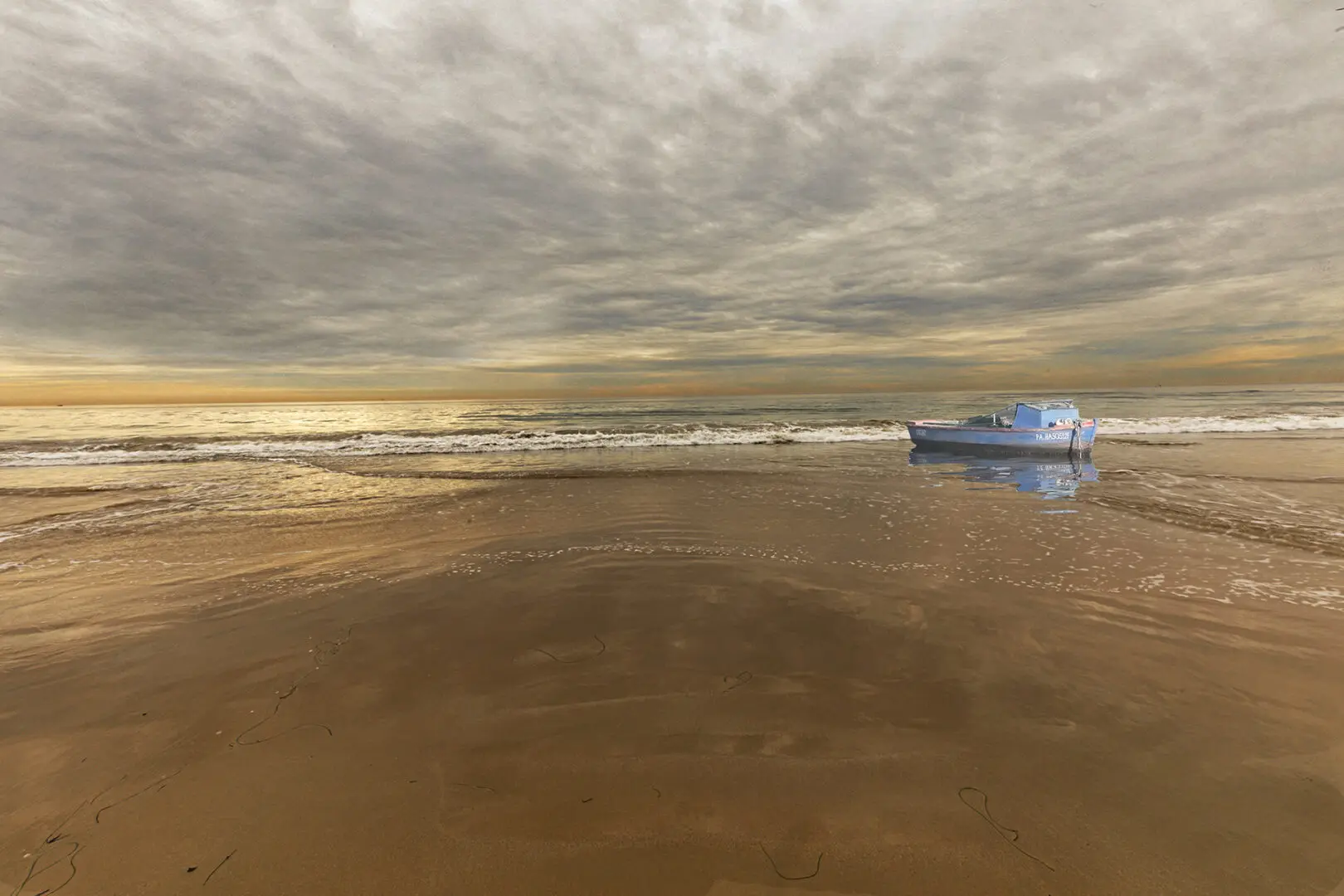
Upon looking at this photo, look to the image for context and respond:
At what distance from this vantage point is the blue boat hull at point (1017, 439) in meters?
23.8

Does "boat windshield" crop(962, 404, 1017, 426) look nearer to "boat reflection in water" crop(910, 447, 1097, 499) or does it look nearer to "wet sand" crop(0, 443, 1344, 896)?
"boat reflection in water" crop(910, 447, 1097, 499)

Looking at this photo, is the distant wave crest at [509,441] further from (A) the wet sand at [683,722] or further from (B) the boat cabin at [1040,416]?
(A) the wet sand at [683,722]

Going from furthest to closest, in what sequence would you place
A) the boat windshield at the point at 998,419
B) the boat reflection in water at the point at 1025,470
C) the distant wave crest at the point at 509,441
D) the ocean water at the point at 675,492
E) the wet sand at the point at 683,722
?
the distant wave crest at the point at 509,441
the boat windshield at the point at 998,419
the boat reflection in water at the point at 1025,470
the ocean water at the point at 675,492
the wet sand at the point at 683,722

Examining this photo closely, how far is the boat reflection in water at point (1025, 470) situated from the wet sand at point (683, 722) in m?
6.79

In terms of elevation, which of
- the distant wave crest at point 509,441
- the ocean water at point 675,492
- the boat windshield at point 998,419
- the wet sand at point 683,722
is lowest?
the wet sand at point 683,722

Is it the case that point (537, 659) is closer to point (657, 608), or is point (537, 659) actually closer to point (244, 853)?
point (657, 608)

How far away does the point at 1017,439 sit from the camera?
2419 centimetres

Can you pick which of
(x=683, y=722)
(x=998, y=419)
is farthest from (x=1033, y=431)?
(x=683, y=722)

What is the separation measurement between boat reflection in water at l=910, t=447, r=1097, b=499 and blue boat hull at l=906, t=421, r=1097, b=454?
0.48 meters

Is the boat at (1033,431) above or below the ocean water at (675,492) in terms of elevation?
above

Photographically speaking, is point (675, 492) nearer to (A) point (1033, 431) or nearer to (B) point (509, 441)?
(A) point (1033, 431)

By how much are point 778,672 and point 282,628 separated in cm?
630

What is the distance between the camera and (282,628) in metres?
6.69

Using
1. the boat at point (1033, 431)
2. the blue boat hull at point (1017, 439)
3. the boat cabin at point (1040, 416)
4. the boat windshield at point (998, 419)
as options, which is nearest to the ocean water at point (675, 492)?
the blue boat hull at point (1017, 439)
